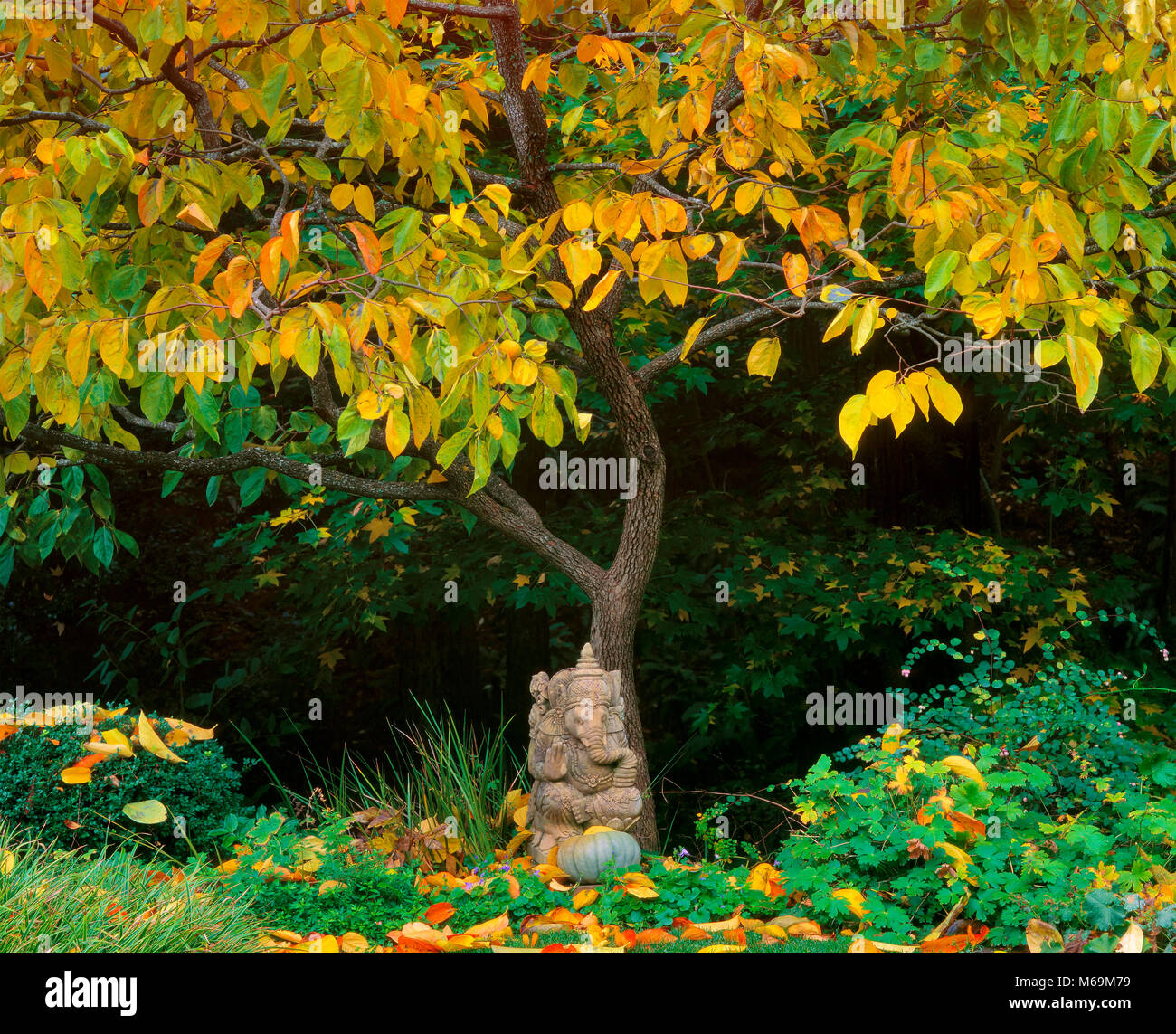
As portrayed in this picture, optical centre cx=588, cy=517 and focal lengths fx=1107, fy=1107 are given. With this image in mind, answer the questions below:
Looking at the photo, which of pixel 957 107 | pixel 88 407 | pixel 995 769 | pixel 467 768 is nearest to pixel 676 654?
pixel 467 768

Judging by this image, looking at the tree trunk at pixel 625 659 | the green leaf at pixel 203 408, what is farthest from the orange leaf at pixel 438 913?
the green leaf at pixel 203 408

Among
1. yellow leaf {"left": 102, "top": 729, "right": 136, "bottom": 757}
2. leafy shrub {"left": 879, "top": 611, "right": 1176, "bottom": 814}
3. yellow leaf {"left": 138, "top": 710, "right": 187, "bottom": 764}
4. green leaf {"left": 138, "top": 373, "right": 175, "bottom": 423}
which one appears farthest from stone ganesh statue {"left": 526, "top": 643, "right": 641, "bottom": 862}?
green leaf {"left": 138, "top": 373, "right": 175, "bottom": 423}

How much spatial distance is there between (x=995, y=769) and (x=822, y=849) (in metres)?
1.01

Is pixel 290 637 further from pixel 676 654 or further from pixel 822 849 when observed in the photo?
pixel 822 849

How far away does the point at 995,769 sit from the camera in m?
4.73

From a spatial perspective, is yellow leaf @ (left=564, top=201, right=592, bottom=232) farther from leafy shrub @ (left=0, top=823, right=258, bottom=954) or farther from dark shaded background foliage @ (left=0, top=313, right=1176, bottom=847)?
dark shaded background foliage @ (left=0, top=313, right=1176, bottom=847)

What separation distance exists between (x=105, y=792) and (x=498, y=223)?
3021 millimetres

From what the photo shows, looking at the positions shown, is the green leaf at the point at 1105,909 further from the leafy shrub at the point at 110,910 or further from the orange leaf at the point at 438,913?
the leafy shrub at the point at 110,910

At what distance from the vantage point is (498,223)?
461 cm

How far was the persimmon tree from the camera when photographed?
333 centimetres

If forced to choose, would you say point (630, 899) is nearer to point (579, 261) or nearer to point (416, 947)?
point (416, 947)

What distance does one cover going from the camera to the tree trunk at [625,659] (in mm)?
5262

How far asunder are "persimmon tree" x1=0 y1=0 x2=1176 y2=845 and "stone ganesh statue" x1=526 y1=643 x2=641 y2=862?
0.50 meters

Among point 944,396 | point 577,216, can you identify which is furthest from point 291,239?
point 944,396
